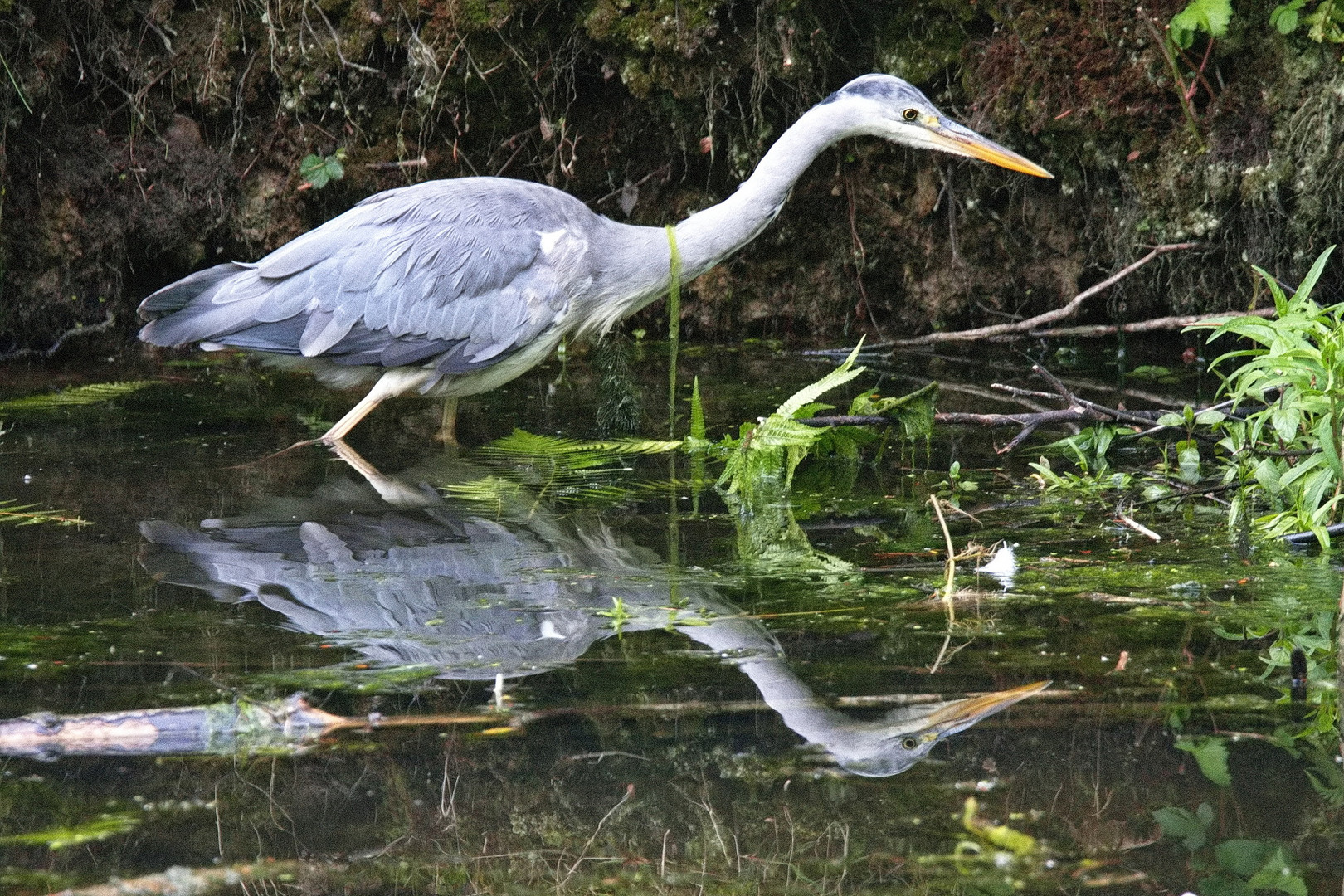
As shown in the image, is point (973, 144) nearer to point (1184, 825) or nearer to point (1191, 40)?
point (1191, 40)

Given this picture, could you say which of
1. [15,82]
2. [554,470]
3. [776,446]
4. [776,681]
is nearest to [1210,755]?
[776,681]

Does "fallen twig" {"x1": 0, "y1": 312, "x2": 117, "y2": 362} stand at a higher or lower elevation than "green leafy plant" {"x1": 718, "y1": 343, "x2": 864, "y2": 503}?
higher

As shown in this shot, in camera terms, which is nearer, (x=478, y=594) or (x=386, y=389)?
(x=478, y=594)

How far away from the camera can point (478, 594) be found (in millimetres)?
3484

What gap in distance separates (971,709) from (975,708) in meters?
0.01

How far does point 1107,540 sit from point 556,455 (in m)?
2.15

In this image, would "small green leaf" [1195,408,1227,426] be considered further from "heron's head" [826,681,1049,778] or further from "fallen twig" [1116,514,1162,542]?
"heron's head" [826,681,1049,778]

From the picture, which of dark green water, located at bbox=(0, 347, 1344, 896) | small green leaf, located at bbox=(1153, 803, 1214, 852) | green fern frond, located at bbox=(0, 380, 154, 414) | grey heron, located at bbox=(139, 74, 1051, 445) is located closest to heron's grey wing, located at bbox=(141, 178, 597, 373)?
grey heron, located at bbox=(139, 74, 1051, 445)

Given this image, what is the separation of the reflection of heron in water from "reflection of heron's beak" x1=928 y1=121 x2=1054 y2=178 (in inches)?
100

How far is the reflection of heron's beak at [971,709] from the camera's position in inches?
99.7

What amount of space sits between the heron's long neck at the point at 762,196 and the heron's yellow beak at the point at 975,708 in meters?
3.38

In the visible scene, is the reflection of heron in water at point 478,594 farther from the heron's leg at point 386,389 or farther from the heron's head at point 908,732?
the heron's leg at point 386,389

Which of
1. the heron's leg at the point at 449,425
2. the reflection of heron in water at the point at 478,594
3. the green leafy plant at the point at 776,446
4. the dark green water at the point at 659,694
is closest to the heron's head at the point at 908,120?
the green leafy plant at the point at 776,446

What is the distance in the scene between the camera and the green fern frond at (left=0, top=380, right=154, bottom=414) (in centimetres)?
589
